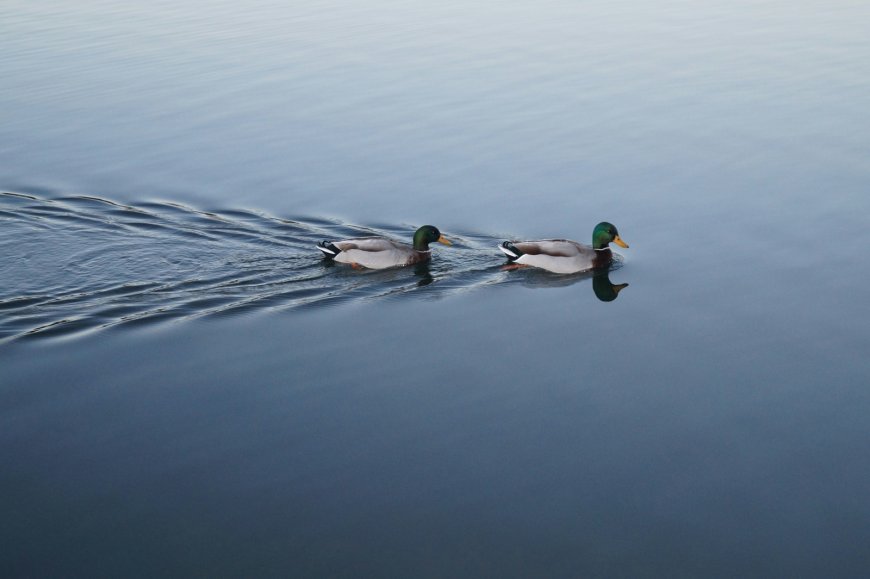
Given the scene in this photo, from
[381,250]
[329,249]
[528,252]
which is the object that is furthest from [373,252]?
[528,252]

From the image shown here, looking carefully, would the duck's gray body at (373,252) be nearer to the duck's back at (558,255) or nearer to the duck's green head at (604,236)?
the duck's back at (558,255)

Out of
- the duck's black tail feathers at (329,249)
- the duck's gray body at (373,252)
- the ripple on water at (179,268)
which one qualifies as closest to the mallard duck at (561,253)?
the ripple on water at (179,268)

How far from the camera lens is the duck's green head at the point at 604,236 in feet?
46.1

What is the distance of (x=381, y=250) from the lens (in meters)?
14.0

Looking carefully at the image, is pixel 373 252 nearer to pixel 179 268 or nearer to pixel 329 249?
pixel 329 249

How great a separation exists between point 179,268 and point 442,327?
3.68m

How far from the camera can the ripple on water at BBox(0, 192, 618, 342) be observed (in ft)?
41.3

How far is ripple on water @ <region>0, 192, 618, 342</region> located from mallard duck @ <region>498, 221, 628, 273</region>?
0.52 feet

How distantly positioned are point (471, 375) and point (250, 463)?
2562mm

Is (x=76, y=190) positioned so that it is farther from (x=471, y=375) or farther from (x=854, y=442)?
(x=854, y=442)

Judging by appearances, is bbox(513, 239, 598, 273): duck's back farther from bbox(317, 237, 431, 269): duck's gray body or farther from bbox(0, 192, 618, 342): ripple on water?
bbox(317, 237, 431, 269): duck's gray body

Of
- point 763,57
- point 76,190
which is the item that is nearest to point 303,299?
point 76,190

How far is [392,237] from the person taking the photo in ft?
50.2

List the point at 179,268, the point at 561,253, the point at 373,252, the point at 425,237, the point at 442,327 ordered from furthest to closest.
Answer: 1. the point at 425,237
2. the point at 373,252
3. the point at 561,253
4. the point at 179,268
5. the point at 442,327
